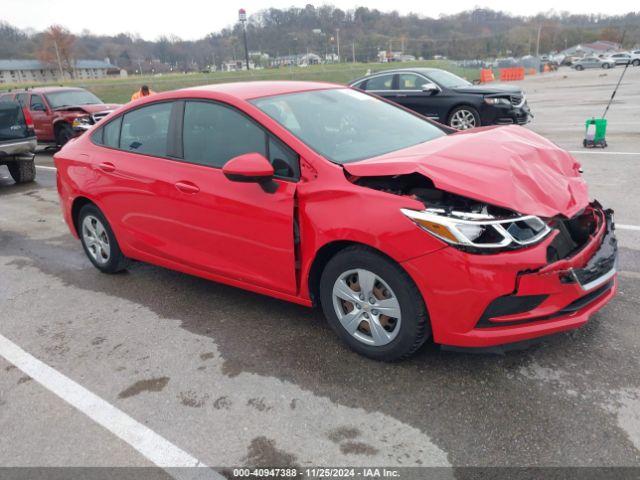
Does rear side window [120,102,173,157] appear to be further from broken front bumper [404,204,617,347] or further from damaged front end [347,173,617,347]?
broken front bumper [404,204,617,347]

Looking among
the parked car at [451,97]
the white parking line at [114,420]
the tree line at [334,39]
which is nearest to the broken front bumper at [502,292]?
the white parking line at [114,420]

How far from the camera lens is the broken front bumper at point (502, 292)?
2.61 meters

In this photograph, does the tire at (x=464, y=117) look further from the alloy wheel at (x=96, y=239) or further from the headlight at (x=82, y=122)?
the headlight at (x=82, y=122)

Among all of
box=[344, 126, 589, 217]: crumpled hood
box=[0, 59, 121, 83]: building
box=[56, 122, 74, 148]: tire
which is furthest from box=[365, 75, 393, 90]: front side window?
box=[0, 59, 121, 83]: building

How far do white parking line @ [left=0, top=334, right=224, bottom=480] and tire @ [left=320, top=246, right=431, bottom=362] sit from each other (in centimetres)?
115

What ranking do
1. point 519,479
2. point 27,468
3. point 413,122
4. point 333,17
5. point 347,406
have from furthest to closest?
point 333,17, point 413,122, point 347,406, point 27,468, point 519,479

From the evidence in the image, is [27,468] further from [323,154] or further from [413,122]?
[413,122]

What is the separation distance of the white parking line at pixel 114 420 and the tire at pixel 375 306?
1.15 meters

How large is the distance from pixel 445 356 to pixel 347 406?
74cm

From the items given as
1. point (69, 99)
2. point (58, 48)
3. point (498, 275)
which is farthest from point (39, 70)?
point (498, 275)

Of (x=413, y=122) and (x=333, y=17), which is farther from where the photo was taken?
(x=333, y=17)

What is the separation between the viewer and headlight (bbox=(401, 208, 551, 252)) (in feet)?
8.65

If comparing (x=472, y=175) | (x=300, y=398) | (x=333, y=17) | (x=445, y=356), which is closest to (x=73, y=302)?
(x=300, y=398)

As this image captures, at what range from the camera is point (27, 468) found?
8.30 ft
